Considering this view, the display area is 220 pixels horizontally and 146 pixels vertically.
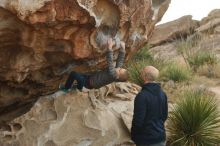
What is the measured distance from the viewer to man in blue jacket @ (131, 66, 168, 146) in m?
5.91

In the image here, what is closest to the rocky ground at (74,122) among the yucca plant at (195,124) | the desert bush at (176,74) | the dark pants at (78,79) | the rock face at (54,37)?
the dark pants at (78,79)

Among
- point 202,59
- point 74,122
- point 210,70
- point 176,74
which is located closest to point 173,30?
point 202,59

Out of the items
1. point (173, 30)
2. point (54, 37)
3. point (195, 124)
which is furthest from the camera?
point (173, 30)

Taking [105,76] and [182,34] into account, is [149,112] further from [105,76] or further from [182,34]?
[182,34]

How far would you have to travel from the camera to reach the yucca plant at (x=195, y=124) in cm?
818

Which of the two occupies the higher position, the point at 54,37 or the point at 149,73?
the point at 54,37

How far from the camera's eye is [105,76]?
23.4ft

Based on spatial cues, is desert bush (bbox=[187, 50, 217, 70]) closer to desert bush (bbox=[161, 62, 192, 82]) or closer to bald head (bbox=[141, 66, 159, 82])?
desert bush (bbox=[161, 62, 192, 82])

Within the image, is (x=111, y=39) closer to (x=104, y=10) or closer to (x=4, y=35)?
(x=104, y=10)

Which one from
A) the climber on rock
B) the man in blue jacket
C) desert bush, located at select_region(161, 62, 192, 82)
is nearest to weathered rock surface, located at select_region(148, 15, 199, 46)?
desert bush, located at select_region(161, 62, 192, 82)

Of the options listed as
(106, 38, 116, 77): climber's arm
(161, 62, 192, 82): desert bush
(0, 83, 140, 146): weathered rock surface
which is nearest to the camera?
(106, 38, 116, 77): climber's arm

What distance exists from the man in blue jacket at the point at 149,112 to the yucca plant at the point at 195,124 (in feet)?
6.70

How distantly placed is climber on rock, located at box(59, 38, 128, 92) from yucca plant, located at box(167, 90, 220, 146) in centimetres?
164

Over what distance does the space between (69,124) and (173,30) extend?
47.5ft
